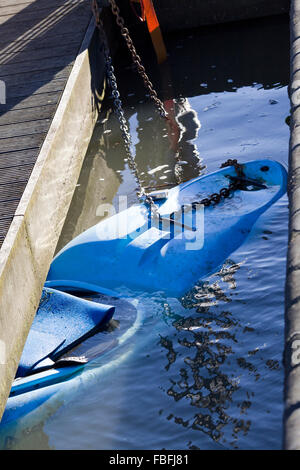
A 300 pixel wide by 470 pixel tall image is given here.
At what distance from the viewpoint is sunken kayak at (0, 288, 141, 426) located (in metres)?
4.24

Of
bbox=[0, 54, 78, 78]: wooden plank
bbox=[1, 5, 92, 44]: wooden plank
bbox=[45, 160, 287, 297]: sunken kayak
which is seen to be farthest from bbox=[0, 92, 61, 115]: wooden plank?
bbox=[1, 5, 92, 44]: wooden plank

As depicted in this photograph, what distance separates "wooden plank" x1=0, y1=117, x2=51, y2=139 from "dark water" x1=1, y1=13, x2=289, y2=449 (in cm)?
106

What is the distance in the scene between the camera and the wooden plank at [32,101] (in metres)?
6.32

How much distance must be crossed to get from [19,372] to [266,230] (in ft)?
7.29

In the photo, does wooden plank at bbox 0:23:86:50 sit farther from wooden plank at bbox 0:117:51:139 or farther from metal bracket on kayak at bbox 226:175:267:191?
metal bracket on kayak at bbox 226:175:267:191

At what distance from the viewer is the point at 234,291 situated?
4.84m

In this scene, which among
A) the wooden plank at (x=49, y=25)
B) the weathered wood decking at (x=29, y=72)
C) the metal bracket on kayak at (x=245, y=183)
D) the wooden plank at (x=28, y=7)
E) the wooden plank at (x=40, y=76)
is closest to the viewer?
the weathered wood decking at (x=29, y=72)

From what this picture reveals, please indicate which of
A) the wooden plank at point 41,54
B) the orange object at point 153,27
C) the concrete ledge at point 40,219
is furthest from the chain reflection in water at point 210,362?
the orange object at point 153,27

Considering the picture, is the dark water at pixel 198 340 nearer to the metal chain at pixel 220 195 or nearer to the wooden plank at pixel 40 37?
the metal chain at pixel 220 195

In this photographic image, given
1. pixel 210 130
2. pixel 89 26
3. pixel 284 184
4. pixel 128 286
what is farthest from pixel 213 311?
pixel 89 26

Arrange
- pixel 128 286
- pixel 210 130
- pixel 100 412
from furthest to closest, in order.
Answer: pixel 210 130, pixel 128 286, pixel 100 412

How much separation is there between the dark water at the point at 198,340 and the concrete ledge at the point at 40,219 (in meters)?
0.53

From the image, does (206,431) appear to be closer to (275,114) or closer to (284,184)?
(284,184)

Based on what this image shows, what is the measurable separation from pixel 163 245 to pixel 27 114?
198 cm
